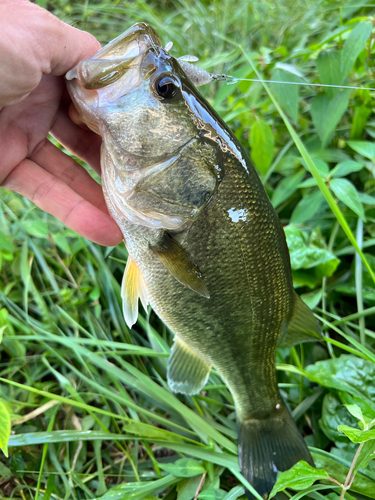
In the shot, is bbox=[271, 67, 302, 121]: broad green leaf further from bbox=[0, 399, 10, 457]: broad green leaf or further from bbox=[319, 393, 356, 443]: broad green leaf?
bbox=[0, 399, 10, 457]: broad green leaf

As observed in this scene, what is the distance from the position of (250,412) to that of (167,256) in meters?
0.82

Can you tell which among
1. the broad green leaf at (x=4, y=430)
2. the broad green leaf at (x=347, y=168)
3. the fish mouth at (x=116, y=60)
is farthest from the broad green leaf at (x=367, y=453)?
the fish mouth at (x=116, y=60)

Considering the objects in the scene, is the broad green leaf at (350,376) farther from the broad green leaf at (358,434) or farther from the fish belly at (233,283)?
the broad green leaf at (358,434)

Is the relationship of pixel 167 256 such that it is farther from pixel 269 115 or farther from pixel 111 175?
pixel 269 115

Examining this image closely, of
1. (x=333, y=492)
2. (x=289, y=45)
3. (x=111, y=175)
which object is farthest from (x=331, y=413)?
(x=289, y=45)

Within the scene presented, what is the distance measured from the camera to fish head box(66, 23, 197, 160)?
0.97m

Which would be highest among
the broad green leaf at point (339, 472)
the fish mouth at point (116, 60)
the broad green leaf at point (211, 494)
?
the fish mouth at point (116, 60)

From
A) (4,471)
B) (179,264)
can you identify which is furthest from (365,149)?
(4,471)

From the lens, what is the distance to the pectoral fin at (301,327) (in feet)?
4.50

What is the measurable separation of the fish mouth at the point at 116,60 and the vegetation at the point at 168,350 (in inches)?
22.7

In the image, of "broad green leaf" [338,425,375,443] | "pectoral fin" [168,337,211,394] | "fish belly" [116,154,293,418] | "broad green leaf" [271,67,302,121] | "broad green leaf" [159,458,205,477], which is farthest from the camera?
"broad green leaf" [271,67,302,121]

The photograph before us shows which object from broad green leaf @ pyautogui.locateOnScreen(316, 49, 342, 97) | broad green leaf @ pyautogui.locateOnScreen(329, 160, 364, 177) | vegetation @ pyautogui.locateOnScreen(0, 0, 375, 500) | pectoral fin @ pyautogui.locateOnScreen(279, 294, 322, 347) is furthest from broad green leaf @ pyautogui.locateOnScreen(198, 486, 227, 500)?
broad green leaf @ pyautogui.locateOnScreen(316, 49, 342, 97)

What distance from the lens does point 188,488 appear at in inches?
55.4

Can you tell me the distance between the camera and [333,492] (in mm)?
1325
